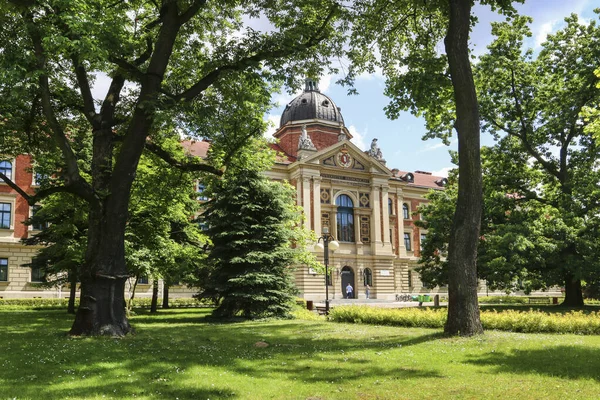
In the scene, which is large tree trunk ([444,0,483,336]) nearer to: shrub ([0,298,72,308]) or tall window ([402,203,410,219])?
shrub ([0,298,72,308])

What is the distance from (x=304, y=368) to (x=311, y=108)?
157ft

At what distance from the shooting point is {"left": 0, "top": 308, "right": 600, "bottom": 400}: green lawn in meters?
6.80

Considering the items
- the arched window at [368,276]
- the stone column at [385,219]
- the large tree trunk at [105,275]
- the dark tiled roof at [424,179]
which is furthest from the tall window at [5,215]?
the dark tiled roof at [424,179]

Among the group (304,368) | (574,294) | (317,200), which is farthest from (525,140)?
(317,200)

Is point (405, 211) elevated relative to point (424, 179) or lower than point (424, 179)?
lower

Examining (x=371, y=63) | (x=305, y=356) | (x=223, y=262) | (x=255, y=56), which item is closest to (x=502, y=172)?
(x=371, y=63)

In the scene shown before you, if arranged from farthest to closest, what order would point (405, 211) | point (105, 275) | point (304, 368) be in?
point (405, 211) < point (105, 275) < point (304, 368)

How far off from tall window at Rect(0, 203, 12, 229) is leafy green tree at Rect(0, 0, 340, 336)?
2620 centimetres

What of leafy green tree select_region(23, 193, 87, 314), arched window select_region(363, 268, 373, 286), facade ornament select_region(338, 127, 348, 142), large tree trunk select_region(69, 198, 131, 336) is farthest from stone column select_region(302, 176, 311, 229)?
large tree trunk select_region(69, 198, 131, 336)

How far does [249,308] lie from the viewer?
2141 cm

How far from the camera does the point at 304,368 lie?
28.3 ft

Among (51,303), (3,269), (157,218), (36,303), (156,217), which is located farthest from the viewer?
(3,269)

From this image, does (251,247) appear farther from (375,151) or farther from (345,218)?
(375,151)

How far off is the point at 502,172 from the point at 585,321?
1532cm
